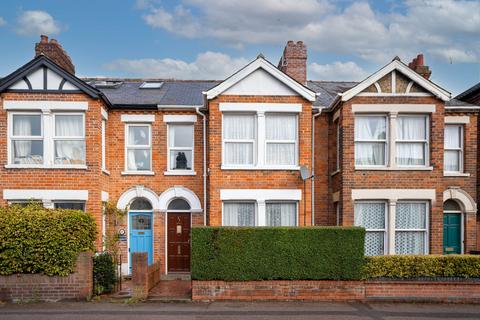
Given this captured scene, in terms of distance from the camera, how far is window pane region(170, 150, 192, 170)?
53.0 feet

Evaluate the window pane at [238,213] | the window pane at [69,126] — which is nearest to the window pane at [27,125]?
the window pane at [69,126]

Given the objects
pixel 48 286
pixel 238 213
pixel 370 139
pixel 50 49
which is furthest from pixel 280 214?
pixel 50 49

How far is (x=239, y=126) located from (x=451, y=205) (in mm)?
8665

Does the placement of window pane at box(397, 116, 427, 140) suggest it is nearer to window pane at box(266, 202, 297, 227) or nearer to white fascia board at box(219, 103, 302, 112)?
white fascia board at box(219, 103, 302, 112)

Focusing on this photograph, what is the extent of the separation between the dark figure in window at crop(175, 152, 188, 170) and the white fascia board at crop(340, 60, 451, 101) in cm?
622

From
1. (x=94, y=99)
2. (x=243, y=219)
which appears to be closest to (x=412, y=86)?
(x=243, y=219)

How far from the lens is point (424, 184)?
47.6ft

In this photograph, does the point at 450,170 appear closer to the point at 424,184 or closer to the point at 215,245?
the point at 424,184

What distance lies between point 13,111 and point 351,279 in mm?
12114

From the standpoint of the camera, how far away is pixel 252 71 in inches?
571

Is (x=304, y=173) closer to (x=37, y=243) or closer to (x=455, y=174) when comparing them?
(x=455, y=174)

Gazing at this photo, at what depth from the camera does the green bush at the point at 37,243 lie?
11.5 meters

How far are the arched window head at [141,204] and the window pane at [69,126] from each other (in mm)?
3246

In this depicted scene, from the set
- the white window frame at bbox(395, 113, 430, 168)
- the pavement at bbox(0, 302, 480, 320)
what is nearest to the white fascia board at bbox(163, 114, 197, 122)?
the pavement at bbox(0, 302, 480, 320)
